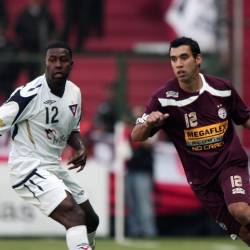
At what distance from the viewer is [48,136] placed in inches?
436

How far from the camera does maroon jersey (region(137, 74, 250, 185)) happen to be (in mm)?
10906

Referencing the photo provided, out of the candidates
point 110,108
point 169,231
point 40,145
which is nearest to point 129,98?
point 110,108

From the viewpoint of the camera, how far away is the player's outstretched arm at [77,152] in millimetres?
11211

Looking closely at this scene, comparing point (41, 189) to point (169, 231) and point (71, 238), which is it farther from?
point (169, 231)

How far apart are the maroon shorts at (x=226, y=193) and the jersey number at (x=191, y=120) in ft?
1.71

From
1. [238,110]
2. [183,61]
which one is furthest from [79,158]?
[238,110]

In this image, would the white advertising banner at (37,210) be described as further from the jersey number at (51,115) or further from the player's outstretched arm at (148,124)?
the player's outstretched arm at (148,124)

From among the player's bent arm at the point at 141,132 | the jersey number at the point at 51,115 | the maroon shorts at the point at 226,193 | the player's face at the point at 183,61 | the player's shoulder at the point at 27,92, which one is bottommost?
the maroon shorts at the point at 226,193

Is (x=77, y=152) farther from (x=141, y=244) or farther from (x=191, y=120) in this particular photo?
(x=141, y=244)

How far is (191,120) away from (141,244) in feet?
22.1

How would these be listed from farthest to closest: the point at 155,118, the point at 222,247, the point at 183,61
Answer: the point at 222,247, the point at 183,61, the point at 155,118

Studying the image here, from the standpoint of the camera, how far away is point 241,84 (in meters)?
21.3

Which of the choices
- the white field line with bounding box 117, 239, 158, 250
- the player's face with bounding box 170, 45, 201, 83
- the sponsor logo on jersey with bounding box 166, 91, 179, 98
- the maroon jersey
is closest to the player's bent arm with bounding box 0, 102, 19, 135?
the maroon jersey

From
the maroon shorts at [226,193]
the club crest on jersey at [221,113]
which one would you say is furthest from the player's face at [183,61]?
the maroon shorts at [226,193]
